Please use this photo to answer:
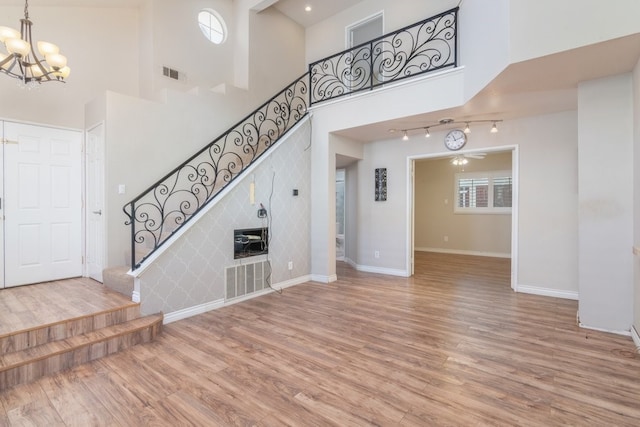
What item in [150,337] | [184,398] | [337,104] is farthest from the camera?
[337,104]

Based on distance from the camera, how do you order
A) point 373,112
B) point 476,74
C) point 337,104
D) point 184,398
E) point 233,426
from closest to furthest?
point 233,426, point 184,398, point 476,74, point 373,112, point 337,104

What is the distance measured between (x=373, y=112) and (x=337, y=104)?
74 cm

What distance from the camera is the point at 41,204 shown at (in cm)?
423

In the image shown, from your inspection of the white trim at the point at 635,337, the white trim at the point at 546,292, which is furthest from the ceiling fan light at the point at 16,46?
the white trim at the point at 546,292

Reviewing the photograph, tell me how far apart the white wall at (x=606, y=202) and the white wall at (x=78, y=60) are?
6204 mm

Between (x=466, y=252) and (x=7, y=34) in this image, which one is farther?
(x=466, y=252)

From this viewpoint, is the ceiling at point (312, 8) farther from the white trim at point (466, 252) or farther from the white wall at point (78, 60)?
the white trim at point (466, 252)

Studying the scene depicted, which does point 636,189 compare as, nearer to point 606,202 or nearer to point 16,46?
point 606,202

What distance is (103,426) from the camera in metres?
1.90

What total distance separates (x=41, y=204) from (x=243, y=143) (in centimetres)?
300

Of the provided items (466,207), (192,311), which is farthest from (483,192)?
(192,311)

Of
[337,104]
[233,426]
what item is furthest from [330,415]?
[337,104]

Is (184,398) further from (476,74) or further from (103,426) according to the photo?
(476,74)

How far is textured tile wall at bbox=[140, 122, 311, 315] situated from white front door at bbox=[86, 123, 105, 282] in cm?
131
